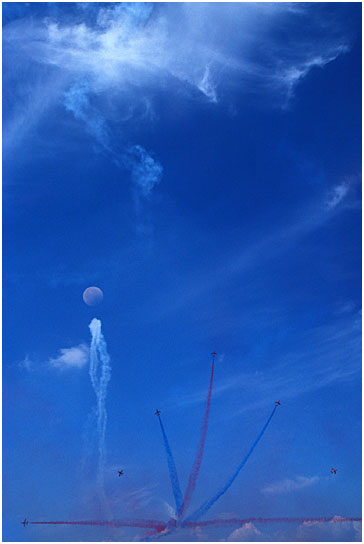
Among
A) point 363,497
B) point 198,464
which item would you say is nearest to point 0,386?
point 198,464

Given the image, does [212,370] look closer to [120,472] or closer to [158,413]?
[158,413]

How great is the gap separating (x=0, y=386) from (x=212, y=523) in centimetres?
9073

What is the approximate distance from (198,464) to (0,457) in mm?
65710

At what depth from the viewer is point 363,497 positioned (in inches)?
4122

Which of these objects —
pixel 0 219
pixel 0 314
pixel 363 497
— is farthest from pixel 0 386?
pixel 363 497

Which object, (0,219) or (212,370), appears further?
(212,370)

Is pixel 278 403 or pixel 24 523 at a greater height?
pixel 278 403

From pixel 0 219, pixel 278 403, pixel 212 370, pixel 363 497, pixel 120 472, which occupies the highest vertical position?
pixel 0 219

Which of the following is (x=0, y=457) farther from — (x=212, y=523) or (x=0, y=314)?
(x=212, y=523)

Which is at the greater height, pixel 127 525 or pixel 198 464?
pixel 198 464

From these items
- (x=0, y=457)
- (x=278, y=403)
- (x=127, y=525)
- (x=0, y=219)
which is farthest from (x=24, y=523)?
(x=0, y=219)

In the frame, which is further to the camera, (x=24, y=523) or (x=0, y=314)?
(x=24, y=523)

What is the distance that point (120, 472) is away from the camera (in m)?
155

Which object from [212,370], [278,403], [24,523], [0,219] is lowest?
[24,523]
